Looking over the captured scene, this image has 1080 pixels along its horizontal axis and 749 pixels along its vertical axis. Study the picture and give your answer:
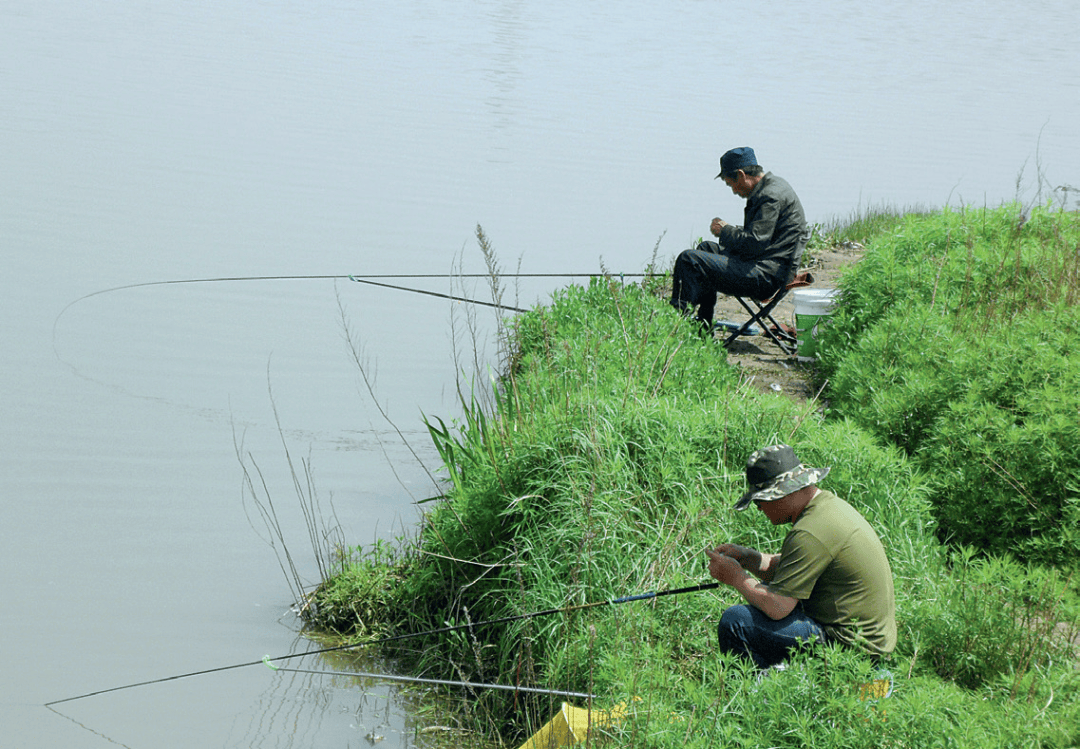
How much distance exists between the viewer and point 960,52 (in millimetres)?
36438

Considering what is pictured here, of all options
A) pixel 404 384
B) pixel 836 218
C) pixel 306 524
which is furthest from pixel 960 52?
pixel 306 524

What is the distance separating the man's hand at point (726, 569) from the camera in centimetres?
430

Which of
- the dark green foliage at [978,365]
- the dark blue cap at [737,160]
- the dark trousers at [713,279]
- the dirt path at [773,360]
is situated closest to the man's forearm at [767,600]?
the dark green foliage at [978,365]

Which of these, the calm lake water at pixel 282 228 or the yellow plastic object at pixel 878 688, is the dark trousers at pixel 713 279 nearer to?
the calm lake water at pixel 282 228

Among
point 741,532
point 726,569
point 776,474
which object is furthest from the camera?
point 741,532

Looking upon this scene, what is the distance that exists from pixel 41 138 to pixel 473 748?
15.4m

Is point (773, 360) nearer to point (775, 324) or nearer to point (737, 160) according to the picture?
point (775, 324)

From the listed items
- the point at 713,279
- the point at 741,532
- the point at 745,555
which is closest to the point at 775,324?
the point at 713,279

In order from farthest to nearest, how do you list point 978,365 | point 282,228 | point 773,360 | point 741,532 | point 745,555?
point 282,228 → point 773,360 → point 978,365 → point 741,532 → point 745,555

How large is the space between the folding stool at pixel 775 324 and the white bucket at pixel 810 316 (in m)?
0.15

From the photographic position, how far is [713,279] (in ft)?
29.5

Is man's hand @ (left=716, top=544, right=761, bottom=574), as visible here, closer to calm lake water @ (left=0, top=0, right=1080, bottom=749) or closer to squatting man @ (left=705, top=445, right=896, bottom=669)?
squatting man @ (left=705, top=445, right=896, bottom=669)

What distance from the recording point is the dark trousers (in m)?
8.90

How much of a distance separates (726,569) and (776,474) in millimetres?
454
